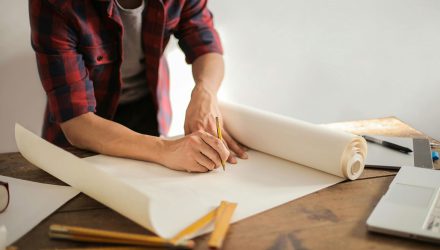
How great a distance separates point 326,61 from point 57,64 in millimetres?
1571

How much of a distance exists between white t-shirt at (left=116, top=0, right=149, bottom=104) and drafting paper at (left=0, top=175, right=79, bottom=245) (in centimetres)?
61

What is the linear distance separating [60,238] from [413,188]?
2.32ft

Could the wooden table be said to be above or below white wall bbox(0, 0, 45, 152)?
above

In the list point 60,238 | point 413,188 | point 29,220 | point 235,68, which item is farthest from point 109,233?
point 235,68

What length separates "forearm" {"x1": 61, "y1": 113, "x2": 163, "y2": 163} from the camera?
132 cm

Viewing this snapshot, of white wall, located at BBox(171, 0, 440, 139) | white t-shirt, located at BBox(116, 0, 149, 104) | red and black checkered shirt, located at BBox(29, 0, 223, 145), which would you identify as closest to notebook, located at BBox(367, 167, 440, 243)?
red and black checkered shirt, located at BBox(29, 0, 223, 145)

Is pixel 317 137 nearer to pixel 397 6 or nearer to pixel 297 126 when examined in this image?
pixel 297 126

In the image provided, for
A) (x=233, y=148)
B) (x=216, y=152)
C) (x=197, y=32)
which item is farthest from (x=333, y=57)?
(x=216, y=152)

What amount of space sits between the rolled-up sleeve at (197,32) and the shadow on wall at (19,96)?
76cm

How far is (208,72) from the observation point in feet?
5.54

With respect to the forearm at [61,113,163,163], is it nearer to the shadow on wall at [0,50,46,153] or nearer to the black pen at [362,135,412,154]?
the black pen at [362,135,412,154]

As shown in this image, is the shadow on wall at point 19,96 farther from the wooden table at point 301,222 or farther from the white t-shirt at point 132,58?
the wooden table at point 301,222

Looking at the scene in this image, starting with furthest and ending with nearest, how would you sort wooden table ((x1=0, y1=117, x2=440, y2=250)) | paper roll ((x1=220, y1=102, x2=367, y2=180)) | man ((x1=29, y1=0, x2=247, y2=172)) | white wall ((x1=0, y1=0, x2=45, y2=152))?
white wall ((x1=0, y1=0, x2=45, y2=152)) → man ((x1=29, y1=0, x2=247, y2=172)) → paper roll ((x1=220, y1=102, x2=367, y2=180)) → wooden table ((x1=0, y1=117, x2=440, y2=250))

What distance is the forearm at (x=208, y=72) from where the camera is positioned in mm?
1617
